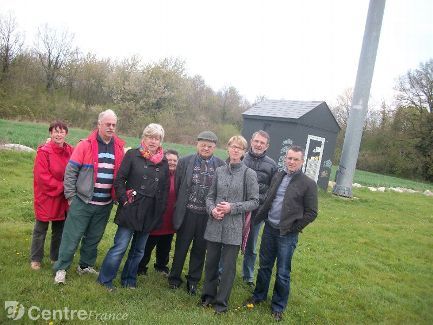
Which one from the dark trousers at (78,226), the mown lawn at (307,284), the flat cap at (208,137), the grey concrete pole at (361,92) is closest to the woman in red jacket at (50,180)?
the dark trousers at (78,226)

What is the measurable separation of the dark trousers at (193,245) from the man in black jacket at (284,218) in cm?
74

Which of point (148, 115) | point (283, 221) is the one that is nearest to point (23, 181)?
point (283, 221)

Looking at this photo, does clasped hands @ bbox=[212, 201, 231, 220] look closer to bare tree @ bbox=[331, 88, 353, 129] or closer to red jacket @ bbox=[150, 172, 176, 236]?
red jacket @ bbox=[150, 172, 176, 236]

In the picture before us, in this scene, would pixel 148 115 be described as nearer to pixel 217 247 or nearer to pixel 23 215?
pixel 23 215

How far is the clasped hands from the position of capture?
13.8 feet

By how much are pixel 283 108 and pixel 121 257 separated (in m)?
8.94

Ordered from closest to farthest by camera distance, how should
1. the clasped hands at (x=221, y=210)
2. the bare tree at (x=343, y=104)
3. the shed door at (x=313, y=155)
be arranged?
the clasped hands at (x=221, y=210)
the shed door at (x=313, y=155)
the bare tree at (x=343, y=104)

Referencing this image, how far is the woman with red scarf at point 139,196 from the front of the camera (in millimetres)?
4344

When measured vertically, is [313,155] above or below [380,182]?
above

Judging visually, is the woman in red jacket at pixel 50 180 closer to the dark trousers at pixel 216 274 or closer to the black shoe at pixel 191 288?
the black shoe at pixel 191 288

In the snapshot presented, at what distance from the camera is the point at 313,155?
41.8 ft

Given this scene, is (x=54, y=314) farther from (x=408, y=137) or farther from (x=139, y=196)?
(x=408, y=137)

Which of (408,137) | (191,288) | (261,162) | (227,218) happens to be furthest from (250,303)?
(408,137)

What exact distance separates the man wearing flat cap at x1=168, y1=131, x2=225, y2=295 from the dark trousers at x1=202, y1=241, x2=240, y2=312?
0.29m
